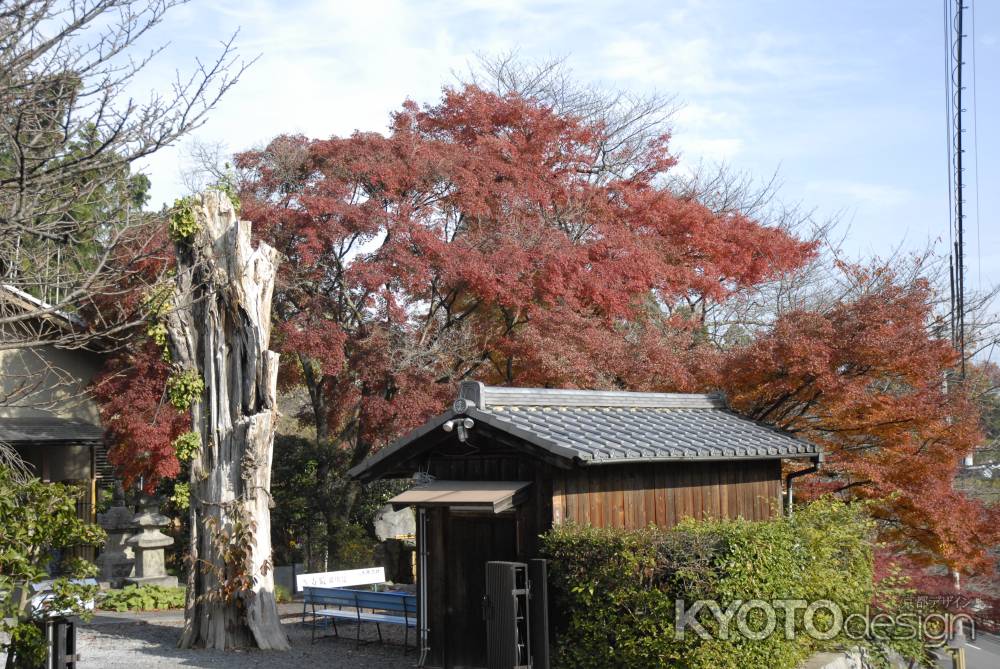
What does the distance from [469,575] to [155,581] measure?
365 inches

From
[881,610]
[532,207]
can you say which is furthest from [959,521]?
[532,207]

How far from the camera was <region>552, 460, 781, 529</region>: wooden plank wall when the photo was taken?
422 inches

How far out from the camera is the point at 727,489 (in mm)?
12461

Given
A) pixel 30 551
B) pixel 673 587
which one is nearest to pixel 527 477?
pixel 673 587

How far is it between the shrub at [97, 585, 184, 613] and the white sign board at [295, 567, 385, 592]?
2.93m

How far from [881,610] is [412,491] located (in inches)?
247

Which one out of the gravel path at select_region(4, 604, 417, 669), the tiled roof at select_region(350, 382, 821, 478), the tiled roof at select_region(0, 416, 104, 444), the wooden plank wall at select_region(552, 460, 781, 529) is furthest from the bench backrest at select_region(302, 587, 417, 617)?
the tiled roof at select_region(0, 416, 104, 444)

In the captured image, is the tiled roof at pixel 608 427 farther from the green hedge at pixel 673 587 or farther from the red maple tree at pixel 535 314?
the red maple tree at pixel 535 314

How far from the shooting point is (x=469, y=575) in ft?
37.5

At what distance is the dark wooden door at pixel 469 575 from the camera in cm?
1125

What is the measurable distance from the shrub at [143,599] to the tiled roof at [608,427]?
279 inches

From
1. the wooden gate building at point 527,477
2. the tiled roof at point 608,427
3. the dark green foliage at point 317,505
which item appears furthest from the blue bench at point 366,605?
the dark green foliage at point 317,505

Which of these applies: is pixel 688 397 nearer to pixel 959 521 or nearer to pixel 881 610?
pixel 881 610

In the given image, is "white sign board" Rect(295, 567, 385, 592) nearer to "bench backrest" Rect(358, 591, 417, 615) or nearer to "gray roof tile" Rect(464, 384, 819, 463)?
"bench backrest" Rect(358, 591, 417, 615)
